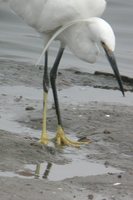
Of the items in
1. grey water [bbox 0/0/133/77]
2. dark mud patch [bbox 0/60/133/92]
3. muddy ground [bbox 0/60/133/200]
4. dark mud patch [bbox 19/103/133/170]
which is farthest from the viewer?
grey water [bbox 0/0/133/77]

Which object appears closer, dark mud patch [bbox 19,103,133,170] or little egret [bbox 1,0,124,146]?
dark mud patch [bbox 19,103,133,170]

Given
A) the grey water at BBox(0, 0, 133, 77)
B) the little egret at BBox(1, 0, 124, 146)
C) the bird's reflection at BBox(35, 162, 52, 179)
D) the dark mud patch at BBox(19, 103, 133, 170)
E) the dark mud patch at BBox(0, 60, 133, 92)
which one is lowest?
the grey water at BBox(0, 0, 133, 77)

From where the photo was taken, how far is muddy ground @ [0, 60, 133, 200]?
257 inches

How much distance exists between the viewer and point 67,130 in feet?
30.3

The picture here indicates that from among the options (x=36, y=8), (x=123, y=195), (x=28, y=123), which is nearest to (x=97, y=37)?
(x=36, y=8)

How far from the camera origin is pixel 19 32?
50.9 feet

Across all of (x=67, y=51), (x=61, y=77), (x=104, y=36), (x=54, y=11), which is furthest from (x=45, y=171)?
(x=67, y=51)

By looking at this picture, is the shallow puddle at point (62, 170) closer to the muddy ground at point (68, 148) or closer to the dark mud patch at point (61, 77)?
the muddy ground at point (68, 148)

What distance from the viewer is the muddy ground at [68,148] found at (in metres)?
6.54

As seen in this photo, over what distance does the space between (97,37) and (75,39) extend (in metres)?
0.43

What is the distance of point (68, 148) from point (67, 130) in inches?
30.9

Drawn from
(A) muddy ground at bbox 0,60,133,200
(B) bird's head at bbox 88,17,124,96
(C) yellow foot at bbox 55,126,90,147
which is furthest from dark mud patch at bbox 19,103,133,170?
(B) bird's head at bbox 88,17,124,96

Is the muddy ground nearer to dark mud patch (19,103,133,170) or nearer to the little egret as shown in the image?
dark mud patch (19,103,133,170)

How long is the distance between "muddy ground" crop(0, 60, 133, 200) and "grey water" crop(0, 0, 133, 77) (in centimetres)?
126
